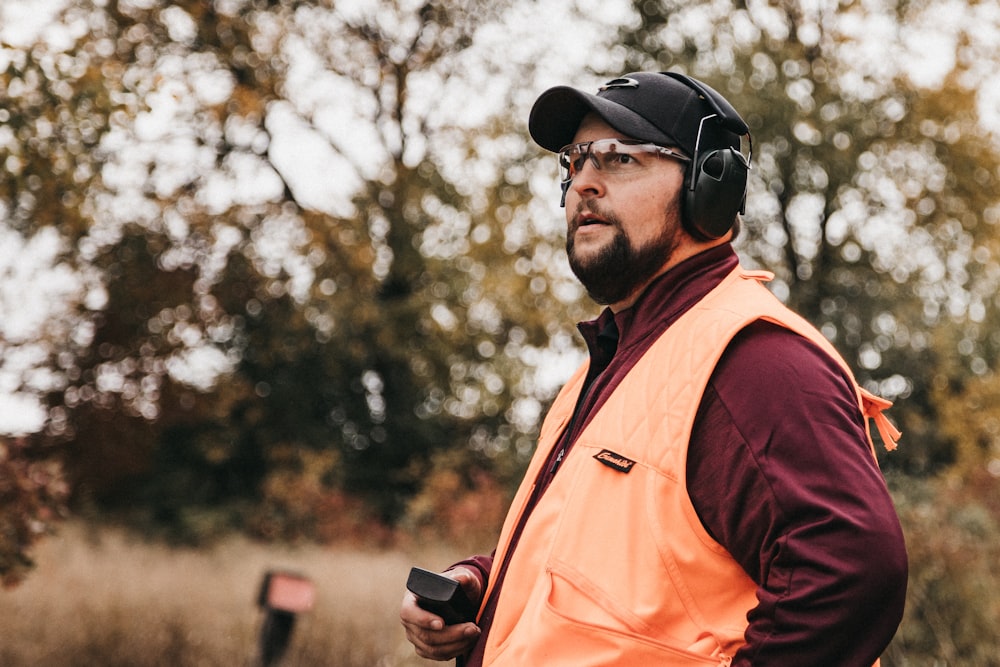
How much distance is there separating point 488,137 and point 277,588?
11.2 m

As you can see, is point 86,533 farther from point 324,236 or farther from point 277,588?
point 277,588

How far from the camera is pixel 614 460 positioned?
1662 mm

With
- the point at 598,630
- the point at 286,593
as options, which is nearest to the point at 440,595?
the point at 598,630

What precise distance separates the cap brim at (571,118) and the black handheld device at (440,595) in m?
1.01

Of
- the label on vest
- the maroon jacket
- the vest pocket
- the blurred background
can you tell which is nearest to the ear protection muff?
the maroon jacket

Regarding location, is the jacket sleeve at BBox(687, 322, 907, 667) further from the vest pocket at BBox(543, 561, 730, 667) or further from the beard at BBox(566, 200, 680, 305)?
the beard at BBox(566, 200, 680, 305)

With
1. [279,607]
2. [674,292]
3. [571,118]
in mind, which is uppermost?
[571,118]

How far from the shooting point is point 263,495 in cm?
1664

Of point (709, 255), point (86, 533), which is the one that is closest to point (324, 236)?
point (86, 533)

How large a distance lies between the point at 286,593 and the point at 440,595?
14.6ft

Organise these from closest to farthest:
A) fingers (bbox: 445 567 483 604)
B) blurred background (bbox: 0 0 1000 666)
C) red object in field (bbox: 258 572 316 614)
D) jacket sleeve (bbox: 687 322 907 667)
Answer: jacket sleeve (bbox: 687 322 907 667), fingers (bbox: 445 567 483 604), red object in field (bbox: 258 572 316 614), blurred background (bbox: 0 0 1000 666)

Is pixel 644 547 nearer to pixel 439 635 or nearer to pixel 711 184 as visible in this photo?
pixel 439 635

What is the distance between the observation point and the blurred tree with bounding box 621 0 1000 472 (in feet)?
49.6

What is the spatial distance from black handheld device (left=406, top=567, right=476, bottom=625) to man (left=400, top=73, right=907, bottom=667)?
3cm
